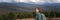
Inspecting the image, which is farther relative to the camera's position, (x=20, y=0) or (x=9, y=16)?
(x=20, y=0)

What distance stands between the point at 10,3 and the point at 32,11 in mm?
298

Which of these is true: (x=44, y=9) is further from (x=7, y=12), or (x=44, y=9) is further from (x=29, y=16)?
(x=7, y=12)

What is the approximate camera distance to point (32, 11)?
65.4 inches

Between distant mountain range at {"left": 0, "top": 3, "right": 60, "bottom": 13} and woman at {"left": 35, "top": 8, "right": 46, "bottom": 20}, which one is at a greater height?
distant mountain range at {"left": 0, "top": 3, "right": 60, "bottom": 13}

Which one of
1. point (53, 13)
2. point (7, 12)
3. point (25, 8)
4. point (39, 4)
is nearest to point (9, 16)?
point (7, 12)

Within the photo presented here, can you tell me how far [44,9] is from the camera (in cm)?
169

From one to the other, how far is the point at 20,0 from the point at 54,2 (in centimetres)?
44

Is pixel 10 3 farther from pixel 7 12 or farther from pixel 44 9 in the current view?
pixel 44 9

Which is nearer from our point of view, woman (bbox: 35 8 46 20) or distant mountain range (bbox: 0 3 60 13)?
woman (bbox: 35 8 46 20)

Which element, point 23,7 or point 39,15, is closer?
point 39,15

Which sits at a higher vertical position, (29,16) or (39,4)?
(39,4)

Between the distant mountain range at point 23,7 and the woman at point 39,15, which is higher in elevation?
the distant mountain range at point 23,7

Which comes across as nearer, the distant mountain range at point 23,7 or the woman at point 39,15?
the woman at point 39,15

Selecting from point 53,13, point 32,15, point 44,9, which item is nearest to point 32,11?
point 32,15
